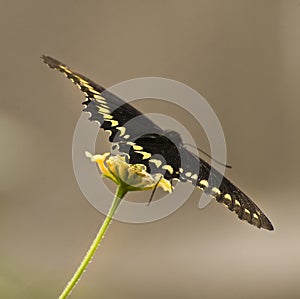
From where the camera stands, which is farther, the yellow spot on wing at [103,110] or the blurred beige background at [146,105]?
the blurred beige background at [146,105]

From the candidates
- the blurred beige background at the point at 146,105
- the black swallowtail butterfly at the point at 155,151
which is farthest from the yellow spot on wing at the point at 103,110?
the blurred beige background at the point at 146,105

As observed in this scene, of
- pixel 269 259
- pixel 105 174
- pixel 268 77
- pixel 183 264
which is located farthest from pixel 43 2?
pixel 105 174

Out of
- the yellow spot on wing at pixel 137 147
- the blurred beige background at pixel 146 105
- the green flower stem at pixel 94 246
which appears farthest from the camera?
the blurred beige background at pixel 146 105

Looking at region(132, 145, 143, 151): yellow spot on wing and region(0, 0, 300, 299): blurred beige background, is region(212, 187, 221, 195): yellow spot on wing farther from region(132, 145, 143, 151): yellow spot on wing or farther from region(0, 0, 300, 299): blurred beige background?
region(0, 0, 300, 299): blurred beige background

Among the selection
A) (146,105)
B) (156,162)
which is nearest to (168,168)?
(156,162)

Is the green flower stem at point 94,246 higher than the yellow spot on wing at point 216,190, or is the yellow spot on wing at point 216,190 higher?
the yellow spot on wing at point 216,190

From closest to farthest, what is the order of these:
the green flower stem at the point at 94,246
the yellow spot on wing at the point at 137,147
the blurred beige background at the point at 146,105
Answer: the green flower stem at the point at 94,246 → the yellow spot on wing at the point at 137,147 → the blurred beige background at the point at 146,105

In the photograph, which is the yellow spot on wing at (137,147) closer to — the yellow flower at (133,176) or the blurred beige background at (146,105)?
the yellow flower at (133,176)

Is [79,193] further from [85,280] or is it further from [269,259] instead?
[269,259]
